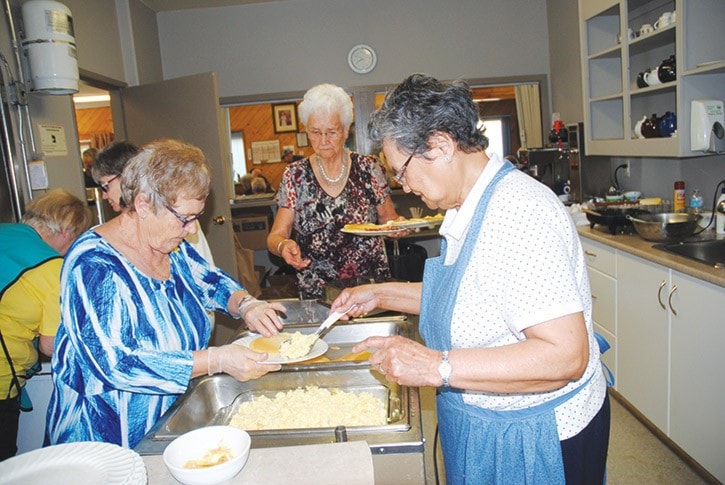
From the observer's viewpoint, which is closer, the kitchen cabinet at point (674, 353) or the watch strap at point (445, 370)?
the watch strap at point (445, 370)

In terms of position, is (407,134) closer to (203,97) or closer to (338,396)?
(338,396)

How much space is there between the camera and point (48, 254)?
1.93m

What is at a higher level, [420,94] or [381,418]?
[420,94]

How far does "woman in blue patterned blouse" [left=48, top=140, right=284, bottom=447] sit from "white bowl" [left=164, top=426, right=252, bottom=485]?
30 cm

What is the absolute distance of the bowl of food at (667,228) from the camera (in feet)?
8.98

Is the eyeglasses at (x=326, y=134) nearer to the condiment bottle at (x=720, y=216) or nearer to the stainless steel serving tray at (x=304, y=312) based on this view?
the stainless steel serving tray at (x=304, y=312)

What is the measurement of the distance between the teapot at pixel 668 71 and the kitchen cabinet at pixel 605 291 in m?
0.97

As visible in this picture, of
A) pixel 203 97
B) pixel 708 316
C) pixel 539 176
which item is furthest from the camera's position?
pixel 539 176

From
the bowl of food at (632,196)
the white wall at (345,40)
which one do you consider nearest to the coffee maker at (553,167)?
the bowl of food at (632,196)

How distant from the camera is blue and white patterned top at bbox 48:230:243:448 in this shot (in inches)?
50.9

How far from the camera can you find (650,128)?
3.16m

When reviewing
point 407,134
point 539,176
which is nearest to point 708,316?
point 407,134

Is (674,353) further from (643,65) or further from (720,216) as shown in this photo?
(643,65)

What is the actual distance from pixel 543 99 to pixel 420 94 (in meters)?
4.69
